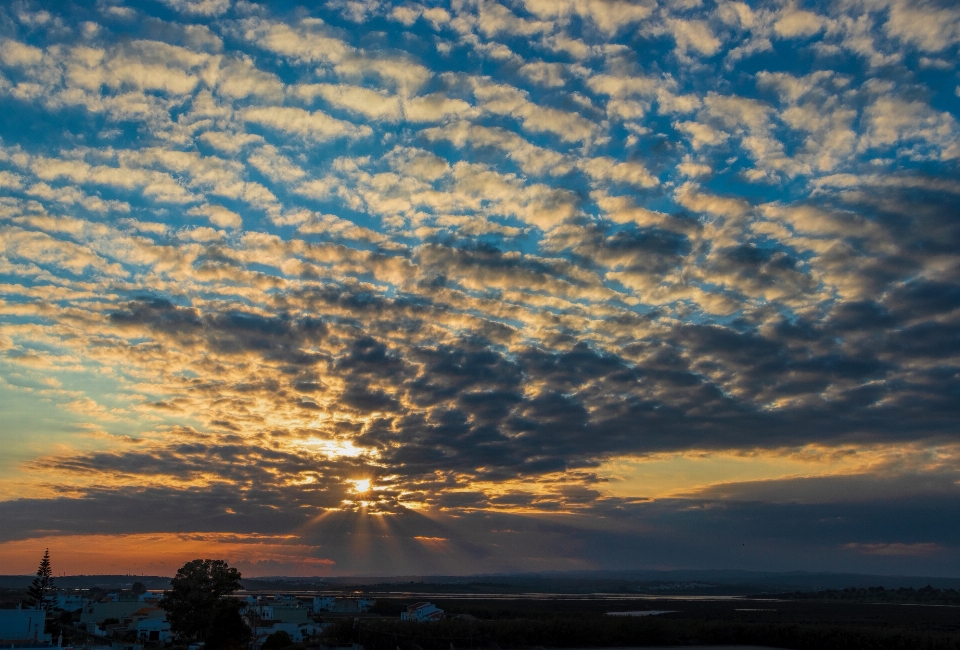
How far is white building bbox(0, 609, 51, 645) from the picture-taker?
4450cm

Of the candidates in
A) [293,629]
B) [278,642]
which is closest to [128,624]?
[293,629]

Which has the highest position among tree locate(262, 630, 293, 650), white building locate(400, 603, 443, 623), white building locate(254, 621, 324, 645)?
tree locate(262, 630, 293, 650)

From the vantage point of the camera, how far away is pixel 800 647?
222 feet

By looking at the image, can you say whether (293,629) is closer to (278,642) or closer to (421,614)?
(421,614)

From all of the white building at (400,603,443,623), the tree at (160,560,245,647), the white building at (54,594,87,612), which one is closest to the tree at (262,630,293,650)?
the tree at (160,560,245,647)

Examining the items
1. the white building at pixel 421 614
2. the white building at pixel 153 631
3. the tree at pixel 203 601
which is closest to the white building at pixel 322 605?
the white building at pixel 421 614

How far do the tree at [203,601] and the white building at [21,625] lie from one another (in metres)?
9.25

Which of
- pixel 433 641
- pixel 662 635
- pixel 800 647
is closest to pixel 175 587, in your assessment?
pixel 433 641

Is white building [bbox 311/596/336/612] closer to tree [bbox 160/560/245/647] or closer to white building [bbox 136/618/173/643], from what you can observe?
white building [bbox 136/618/173/643]

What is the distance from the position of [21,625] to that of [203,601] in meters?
11.5

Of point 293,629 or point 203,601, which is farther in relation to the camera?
point 293,629

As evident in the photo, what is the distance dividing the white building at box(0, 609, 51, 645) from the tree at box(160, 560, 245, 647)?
925 cm

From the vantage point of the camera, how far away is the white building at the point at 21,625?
146ft

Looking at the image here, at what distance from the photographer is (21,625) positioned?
4553 centimetres
